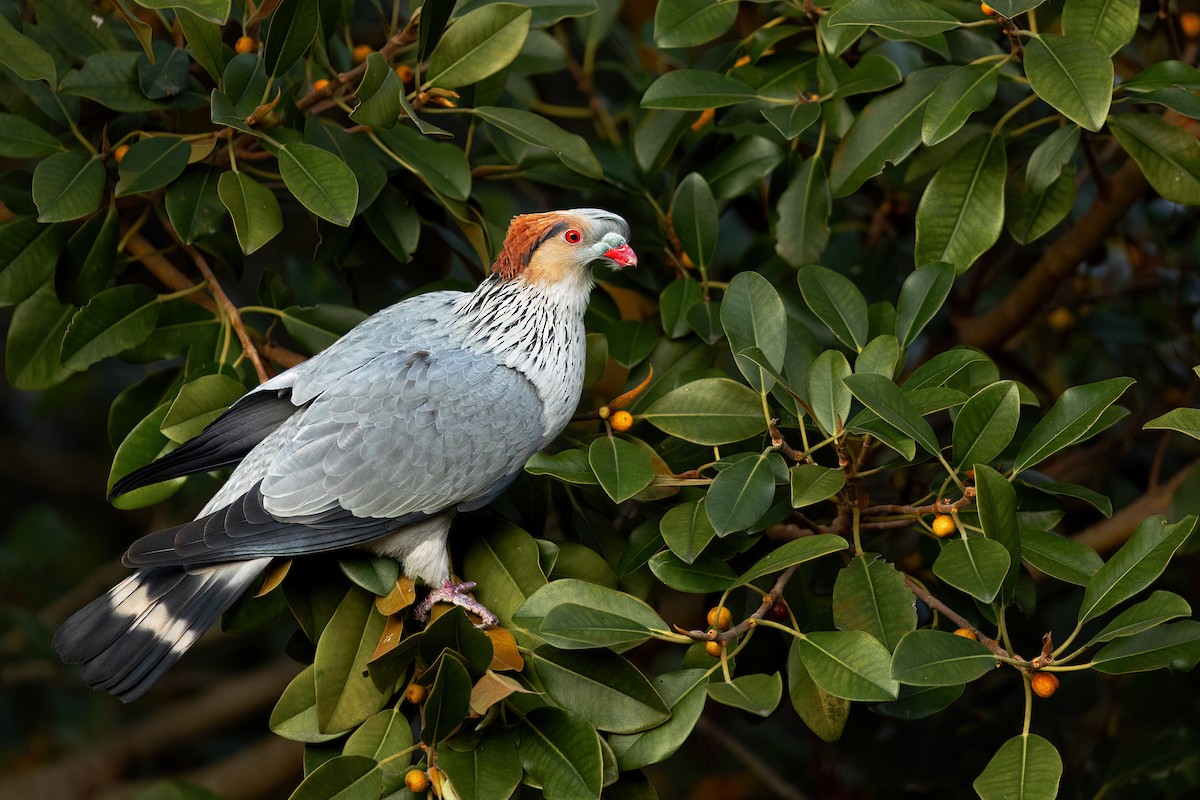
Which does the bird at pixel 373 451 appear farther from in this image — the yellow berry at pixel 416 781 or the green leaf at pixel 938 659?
the green leaf at pixel 938 659

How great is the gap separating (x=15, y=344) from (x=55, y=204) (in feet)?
1.78

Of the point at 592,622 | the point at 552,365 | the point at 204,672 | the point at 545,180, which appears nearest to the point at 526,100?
the point at 545,180

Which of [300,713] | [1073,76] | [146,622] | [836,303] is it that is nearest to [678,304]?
[836,303]

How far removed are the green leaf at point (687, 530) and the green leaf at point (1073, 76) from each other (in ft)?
3.05

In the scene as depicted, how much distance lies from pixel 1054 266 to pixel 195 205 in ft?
6.82

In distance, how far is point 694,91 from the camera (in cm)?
238

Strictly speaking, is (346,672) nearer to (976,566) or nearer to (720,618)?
(720,618)

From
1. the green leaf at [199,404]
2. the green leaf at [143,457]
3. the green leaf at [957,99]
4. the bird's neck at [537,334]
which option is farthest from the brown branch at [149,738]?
the green leaf at [957,99]

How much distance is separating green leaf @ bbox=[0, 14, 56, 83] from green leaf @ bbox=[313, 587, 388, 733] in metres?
1.13

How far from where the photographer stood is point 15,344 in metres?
2.60

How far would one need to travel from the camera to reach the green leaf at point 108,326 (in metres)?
2.39

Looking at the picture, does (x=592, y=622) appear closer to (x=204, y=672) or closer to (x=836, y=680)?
(x=836, y=680)

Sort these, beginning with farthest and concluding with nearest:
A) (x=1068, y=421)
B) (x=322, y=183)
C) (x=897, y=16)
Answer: (x=322, y=183), (x=897, y=16), (x=1068, y=421)

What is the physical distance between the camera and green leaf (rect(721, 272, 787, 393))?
208 cm
